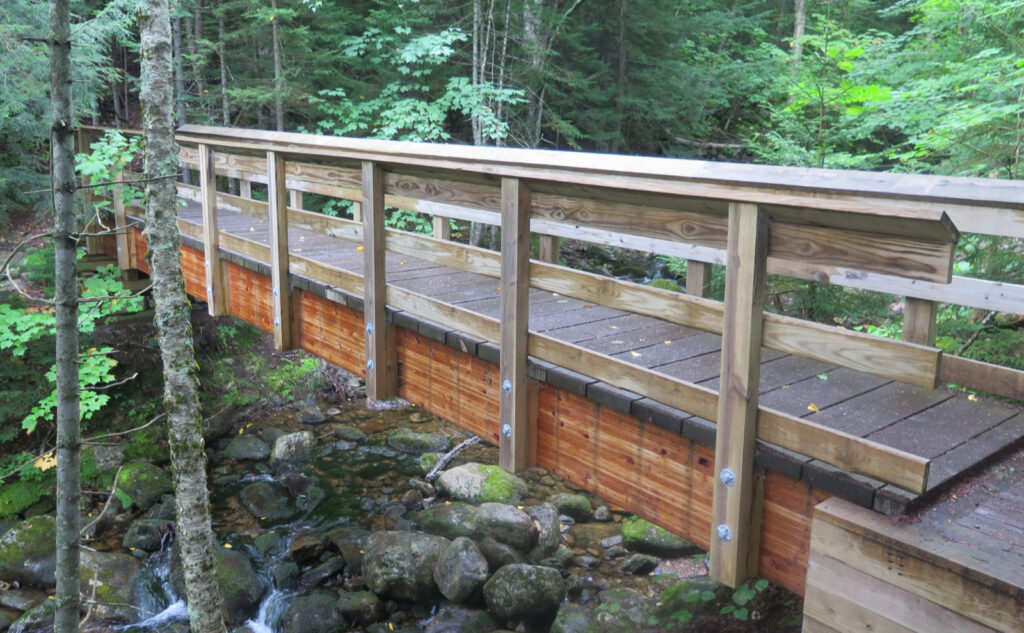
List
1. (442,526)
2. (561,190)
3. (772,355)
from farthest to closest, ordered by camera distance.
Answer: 1. (442,526)
2. (772,355)
3. (561,190)

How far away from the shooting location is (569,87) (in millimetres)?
15797

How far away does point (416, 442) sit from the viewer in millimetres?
10859

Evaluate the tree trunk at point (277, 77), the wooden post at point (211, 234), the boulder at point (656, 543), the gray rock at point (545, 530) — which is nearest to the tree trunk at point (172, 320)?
the wooden post at point (211, 234)

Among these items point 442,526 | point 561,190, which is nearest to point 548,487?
point 442,526

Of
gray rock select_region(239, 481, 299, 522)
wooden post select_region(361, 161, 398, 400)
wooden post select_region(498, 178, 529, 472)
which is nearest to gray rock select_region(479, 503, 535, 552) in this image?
gray rock select_region(239, 481, 299, 522)

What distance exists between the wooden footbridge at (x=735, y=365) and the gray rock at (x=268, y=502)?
4707mm

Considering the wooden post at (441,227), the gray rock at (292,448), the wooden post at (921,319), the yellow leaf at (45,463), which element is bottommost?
the gray rock at (292,448)

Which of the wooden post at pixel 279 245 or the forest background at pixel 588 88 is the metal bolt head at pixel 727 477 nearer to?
the forest background at pixel 588 88

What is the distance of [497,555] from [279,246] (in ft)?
13.1

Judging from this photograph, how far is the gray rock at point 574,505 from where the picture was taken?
8.83 m

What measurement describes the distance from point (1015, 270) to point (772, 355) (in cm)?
247

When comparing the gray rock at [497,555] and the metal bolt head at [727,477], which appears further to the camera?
the gray rock at [497,555]

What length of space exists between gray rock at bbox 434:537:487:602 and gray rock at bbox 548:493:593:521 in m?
1.38

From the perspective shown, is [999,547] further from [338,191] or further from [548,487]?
[548,487]
